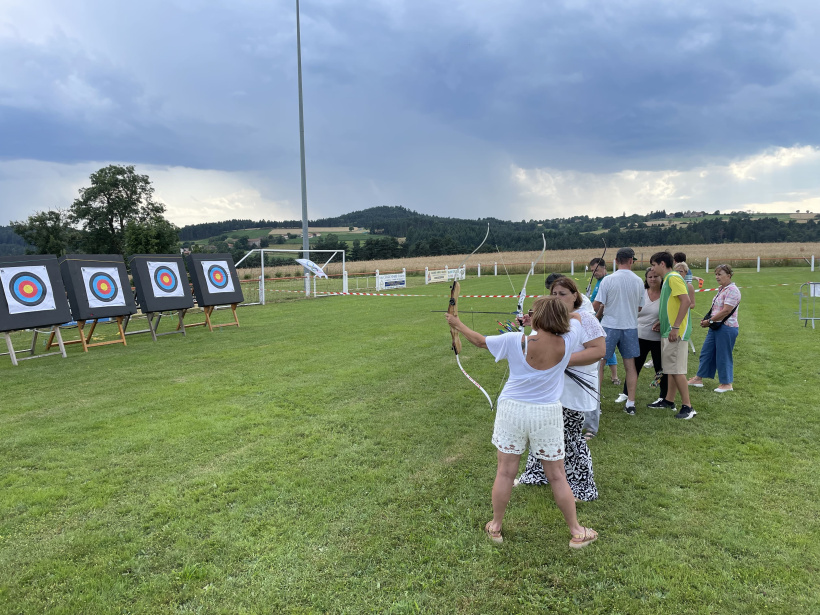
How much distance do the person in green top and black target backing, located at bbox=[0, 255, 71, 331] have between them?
10.4m

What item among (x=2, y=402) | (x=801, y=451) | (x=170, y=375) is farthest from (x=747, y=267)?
(x=2, y=402)

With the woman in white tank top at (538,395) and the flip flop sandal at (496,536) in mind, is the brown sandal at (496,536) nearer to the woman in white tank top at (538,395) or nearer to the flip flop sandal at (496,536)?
the flip flop sandal at (496,536)

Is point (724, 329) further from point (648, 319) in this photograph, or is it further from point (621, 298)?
point (621, 298)

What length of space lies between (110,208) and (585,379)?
160ft

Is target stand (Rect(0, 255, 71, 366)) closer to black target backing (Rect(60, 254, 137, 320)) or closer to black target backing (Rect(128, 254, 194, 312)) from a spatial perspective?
black target backing (Rect(60, 254, 137, 320))

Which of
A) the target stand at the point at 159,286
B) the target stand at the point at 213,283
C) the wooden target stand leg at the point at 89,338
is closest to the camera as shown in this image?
the wooden target stand leg at the point at 89,338

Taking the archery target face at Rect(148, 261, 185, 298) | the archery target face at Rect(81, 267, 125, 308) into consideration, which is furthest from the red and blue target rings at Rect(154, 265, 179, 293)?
the archery target face at Rect(81, 267, 125, 308)

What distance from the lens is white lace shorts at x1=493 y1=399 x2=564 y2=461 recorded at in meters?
2.70

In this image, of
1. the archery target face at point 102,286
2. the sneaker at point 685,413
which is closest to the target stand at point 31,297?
the archery target face at point 102,286

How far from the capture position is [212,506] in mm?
3418

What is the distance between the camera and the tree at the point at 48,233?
37750mm

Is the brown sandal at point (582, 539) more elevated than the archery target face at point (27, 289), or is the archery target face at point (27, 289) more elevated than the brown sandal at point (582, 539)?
the archery target face at point (27, 289)

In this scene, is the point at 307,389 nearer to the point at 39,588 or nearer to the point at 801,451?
the point at 39,588

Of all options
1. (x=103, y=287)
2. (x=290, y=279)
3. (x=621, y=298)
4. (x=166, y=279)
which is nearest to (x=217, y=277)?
(x=166, y=279)
